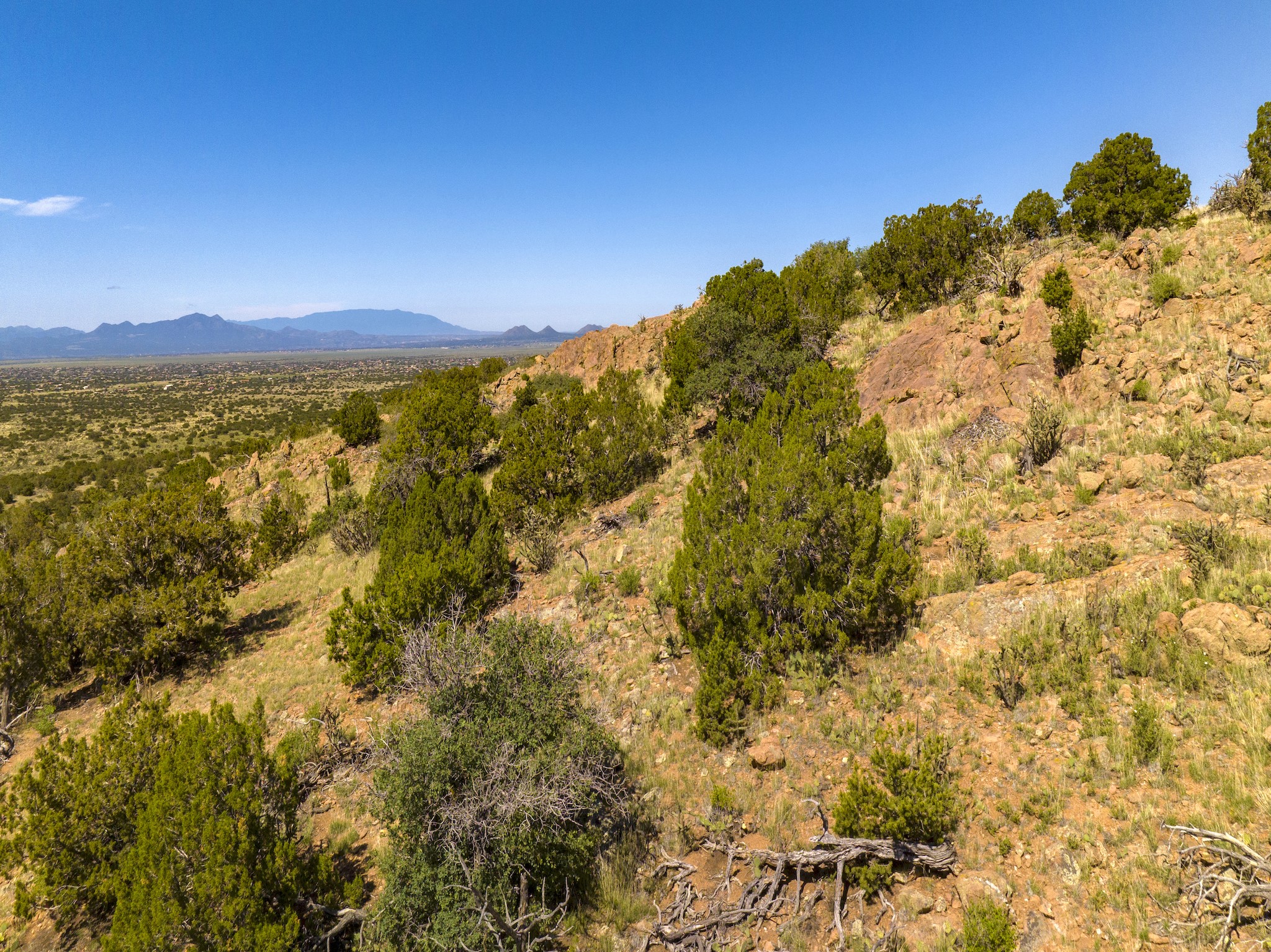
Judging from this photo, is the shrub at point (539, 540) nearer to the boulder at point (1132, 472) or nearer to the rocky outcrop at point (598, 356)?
the boulder at point (1132, 472)

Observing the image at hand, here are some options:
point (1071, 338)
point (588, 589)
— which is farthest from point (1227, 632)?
point (588, 589)

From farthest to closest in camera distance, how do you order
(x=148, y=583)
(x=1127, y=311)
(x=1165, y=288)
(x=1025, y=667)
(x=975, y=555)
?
(x=148, y=583), (x=1127, y=311), (x=1165, y=288), (x=975, y=555), (x=1025, y=667)

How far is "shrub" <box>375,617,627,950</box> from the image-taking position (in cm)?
458

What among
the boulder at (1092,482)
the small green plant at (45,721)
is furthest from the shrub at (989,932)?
the small green plant at (45,721)

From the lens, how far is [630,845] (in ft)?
17.7

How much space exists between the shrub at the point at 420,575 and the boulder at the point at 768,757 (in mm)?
4615

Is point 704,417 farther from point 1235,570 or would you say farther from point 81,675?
point 81,675

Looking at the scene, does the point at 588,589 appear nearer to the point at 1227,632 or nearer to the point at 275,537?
the point at 1227,632

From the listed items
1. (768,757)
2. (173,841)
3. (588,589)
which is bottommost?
(768,757)

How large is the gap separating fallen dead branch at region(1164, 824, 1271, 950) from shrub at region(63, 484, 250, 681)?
14841 mm

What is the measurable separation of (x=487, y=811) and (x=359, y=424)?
87.3 ft

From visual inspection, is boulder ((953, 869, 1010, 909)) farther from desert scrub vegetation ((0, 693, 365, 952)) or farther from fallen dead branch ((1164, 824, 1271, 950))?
desert scrub vegetation ((0, 693, 365, 952))

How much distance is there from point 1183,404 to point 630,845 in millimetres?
10087

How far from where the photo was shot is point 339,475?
2161 centimetres
